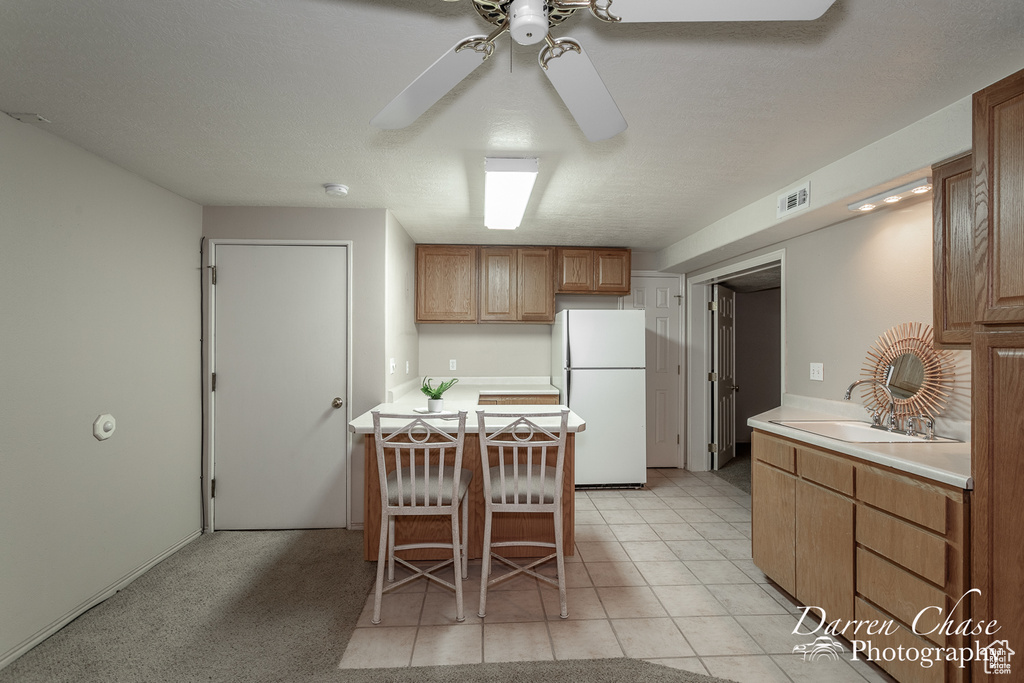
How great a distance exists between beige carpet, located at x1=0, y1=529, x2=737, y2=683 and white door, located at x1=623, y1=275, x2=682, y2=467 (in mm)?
3215

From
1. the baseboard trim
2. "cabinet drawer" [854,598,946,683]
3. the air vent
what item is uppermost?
the air vent

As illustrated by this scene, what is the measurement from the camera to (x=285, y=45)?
1554 millimetres

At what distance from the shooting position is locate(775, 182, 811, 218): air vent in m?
2.70

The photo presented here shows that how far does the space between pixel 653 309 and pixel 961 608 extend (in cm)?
370

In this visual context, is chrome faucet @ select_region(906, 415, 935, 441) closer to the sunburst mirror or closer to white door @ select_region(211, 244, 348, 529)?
the sunburst mirror

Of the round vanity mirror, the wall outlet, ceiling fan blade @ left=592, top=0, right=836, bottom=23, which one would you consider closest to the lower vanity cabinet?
the round vanity mirror

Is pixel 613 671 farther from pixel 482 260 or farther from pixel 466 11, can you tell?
pixel 482 260

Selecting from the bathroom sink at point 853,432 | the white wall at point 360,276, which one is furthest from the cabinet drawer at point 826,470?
the white wall at point 360,276

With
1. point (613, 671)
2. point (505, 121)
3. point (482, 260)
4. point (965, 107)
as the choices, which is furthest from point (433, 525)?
point (965, 107)

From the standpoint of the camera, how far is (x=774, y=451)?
254cm

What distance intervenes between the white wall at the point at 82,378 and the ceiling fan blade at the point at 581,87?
2314 mm

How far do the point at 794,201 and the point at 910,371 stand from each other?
1083 millimetres

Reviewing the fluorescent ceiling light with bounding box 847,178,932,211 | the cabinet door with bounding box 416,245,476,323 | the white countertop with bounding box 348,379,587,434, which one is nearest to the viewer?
the fluorescent ceiling light with bounding box 847,178,932,211

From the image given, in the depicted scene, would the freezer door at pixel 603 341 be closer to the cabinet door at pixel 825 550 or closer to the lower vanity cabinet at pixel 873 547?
the lower vanity cabinet at pixel 873 547
